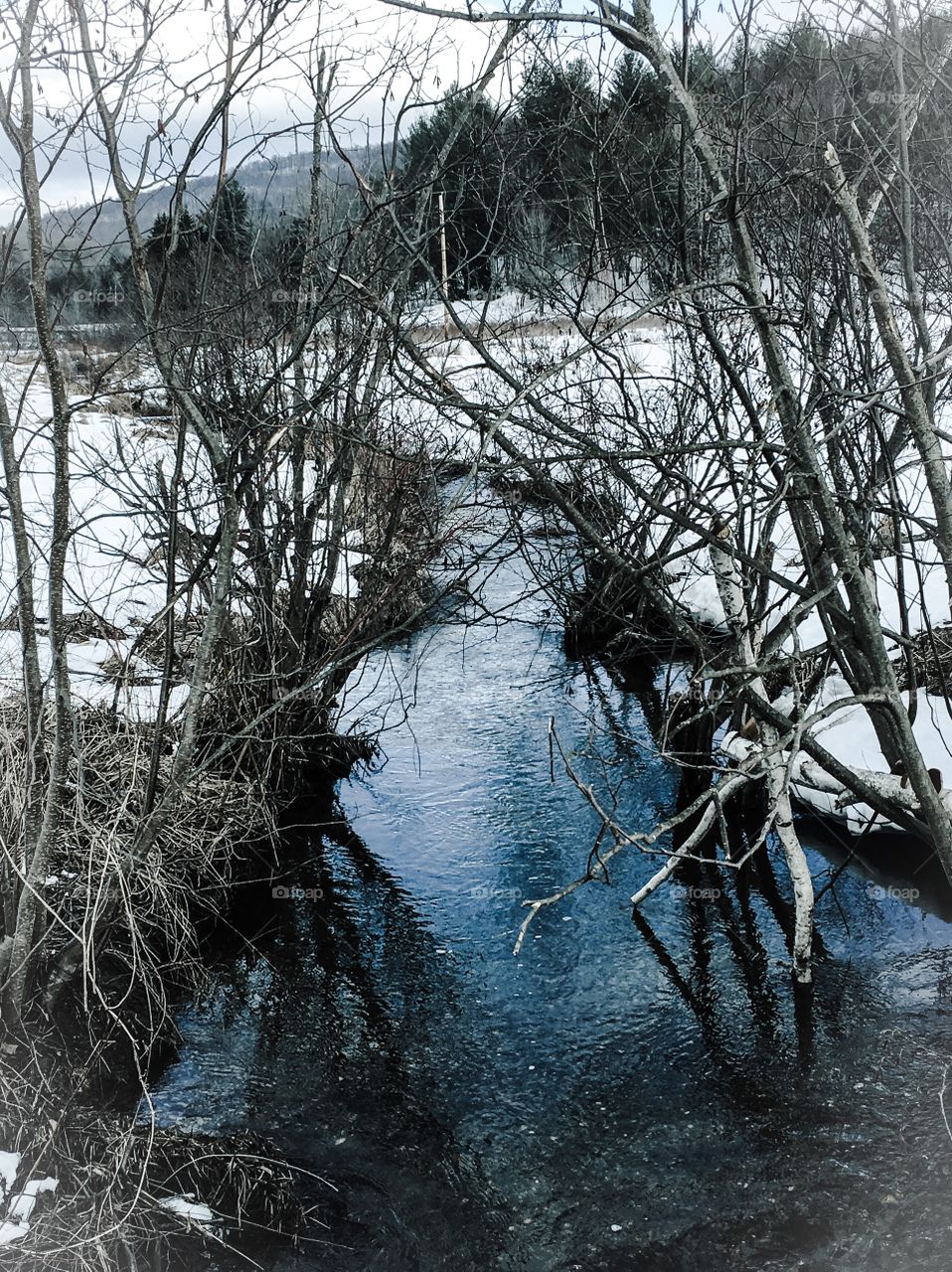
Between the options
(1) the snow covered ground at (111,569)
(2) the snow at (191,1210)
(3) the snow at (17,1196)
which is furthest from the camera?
(1) the snow covered ground at (111,569)

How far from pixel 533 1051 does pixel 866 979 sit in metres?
2.03

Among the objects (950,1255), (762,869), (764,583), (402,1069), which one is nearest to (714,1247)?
(950,1255)

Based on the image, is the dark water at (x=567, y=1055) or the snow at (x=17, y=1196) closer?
the snow at (x=17, y=1196)

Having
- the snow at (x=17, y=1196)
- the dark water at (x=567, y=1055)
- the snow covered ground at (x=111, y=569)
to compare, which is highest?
the snow covered ground at (x=111, y=569)

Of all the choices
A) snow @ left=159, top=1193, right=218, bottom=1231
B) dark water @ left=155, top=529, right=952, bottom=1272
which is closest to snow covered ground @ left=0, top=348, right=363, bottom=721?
dark water @ left=155, top=529, right=952, bottom=1272

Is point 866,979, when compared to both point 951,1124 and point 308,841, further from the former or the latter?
point 308,841

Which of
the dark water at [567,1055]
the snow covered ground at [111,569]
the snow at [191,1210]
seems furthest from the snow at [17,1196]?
the snow covered ground at [111,569]

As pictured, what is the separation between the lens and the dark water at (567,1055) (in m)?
4.85

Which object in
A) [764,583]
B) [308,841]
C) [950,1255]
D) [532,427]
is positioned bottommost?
[950,1255]

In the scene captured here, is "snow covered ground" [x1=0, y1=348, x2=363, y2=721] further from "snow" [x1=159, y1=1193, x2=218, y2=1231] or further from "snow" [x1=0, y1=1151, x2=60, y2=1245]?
"snow" [x1=159, y1=1193, x2=218, y2=1231]

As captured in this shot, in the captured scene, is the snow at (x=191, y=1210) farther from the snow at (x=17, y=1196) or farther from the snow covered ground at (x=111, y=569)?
the snow covered ground at (x=111, y=569)

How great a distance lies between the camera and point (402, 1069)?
19.4 ft

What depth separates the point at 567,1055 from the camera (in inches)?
233

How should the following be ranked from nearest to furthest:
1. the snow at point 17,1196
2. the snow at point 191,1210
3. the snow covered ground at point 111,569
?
the snow at point 17,1196, the snow at point 191,1210, the snow covered ground at point 111,569
